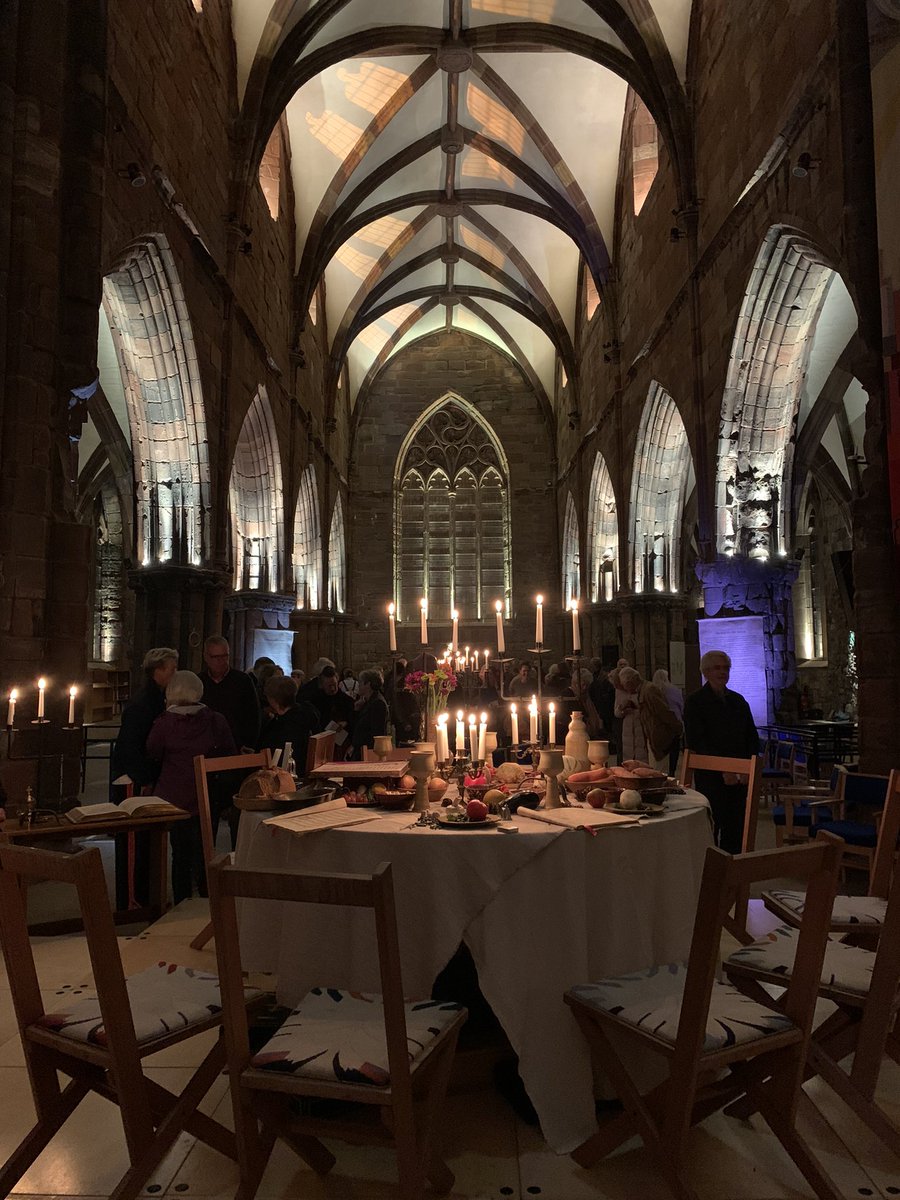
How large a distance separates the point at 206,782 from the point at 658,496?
10.7 metres

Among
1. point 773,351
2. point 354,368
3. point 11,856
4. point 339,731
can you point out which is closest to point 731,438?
point 773,351

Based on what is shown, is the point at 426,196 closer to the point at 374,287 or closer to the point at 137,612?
the point at 374,287

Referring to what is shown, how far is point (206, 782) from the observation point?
3867 millimetres

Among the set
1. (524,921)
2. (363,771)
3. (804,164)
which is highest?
(804,164)

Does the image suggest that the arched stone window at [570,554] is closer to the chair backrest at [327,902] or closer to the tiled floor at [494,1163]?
the tiled floor at [494,1163]

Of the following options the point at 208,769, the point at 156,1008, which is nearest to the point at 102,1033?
the point at 156,1008

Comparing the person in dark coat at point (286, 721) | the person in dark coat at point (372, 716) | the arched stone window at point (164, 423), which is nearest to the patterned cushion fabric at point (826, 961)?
the person in dark coat at point (286, 721)

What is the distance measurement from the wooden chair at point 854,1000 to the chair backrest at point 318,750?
2235mm

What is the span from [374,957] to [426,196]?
16540mm

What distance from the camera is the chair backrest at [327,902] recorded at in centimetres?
178

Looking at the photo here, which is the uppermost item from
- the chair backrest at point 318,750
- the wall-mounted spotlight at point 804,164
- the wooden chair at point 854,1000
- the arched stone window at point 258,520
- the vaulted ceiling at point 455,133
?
the vaulted ceiling at point 455,133

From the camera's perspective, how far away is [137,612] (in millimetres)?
9367

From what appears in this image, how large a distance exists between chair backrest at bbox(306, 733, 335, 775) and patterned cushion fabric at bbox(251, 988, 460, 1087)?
195cm

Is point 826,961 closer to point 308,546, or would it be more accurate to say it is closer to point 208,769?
point 208,769
